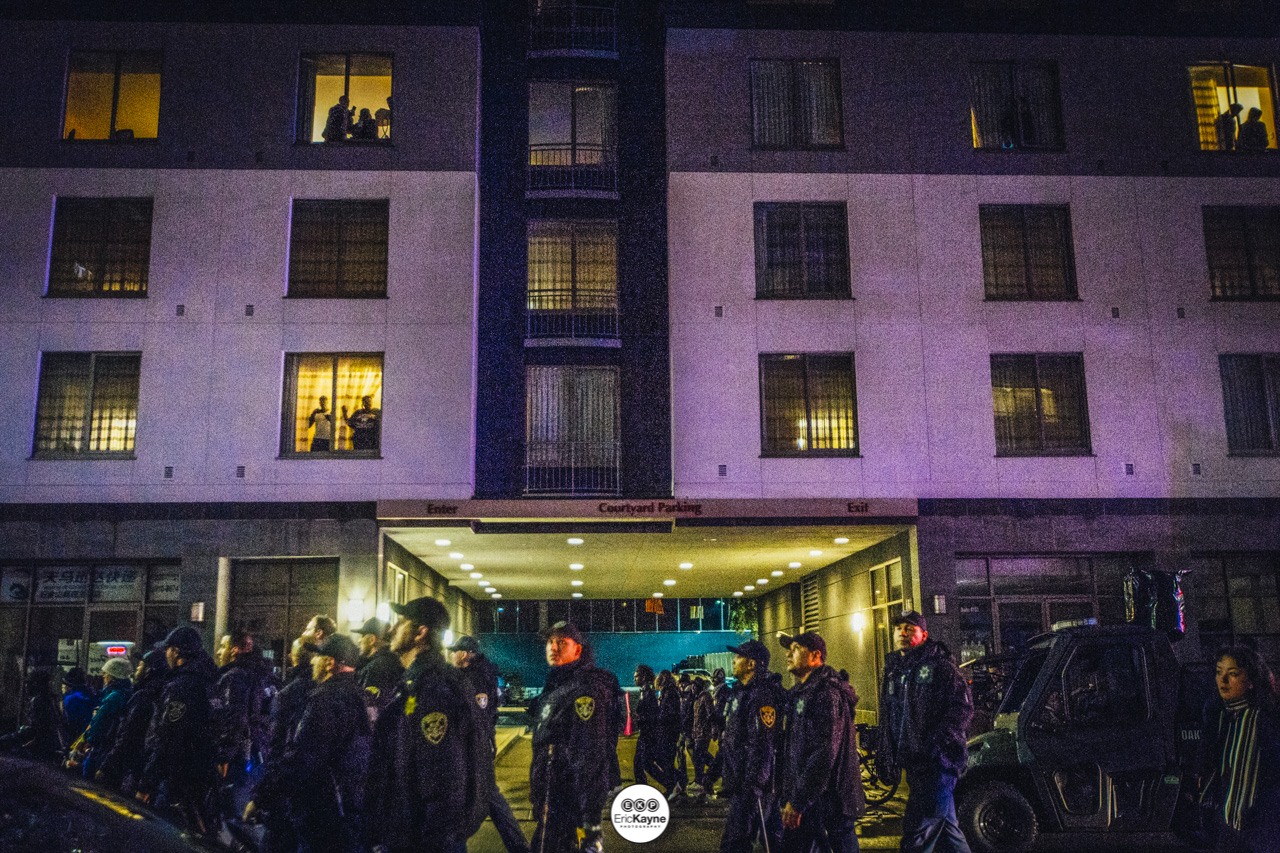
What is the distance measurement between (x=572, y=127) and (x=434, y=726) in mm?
17375

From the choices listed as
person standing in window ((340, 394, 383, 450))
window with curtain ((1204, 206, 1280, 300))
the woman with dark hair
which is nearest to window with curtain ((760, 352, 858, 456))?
person standing in window ((340, 394, 383, 450))

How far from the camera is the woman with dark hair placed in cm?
545

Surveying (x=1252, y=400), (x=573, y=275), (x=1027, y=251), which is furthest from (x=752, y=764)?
(x=1252, y=400)

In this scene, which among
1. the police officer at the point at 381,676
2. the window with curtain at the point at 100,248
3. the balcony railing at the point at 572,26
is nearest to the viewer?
the police officer at the point at 381,676

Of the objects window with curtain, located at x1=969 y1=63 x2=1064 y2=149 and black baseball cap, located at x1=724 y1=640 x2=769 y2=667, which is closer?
black baseball cap, located at x1=724 y1=640 x2=769 y2=667

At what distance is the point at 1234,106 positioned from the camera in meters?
20.6

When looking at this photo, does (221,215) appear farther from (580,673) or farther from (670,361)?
(580,673)

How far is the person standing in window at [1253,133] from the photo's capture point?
Answer: 67.3ft

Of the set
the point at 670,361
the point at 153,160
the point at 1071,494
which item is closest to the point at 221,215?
the point at 153,160

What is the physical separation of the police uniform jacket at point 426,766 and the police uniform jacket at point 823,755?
2894 mm

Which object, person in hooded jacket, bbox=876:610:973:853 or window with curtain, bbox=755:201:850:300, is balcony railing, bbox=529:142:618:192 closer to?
window with curtain, bbox=755:201:850:300

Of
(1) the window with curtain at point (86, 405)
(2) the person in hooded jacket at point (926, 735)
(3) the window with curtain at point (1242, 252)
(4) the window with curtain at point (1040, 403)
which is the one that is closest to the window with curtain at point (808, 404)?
(4) the window with curtain at point (1040, 403)

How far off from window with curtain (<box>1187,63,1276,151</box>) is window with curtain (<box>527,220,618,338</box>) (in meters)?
12.2

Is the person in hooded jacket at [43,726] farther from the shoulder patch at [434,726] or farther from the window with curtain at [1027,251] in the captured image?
the window with curtain at [1027,251]
